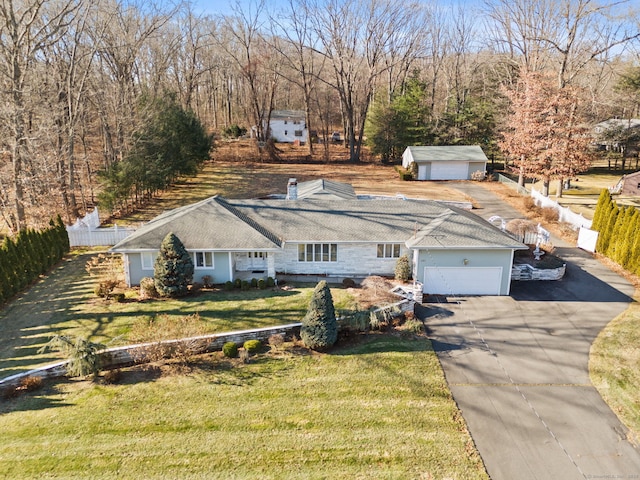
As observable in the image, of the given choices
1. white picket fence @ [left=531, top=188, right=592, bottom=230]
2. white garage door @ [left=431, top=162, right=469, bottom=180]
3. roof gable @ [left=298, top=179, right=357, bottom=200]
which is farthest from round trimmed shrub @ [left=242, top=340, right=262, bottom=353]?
white garage door @ [left=431, top=162, right=469, bottom=180]

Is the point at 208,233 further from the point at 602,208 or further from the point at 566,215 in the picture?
the point at 566,215

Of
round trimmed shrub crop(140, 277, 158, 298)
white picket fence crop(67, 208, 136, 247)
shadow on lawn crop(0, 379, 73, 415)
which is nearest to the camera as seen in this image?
shadow on lawn crop(0, 379, 73, 415)

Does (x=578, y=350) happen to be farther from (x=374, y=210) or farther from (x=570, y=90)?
(x=570, y=90)

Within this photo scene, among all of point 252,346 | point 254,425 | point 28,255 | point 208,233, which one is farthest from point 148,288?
point 254,425

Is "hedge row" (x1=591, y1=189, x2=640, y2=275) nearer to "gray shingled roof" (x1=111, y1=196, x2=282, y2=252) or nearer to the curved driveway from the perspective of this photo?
the curved driveway

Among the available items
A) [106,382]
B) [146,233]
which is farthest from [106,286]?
[106,382]

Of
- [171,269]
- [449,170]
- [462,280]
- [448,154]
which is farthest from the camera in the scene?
[448,154]
